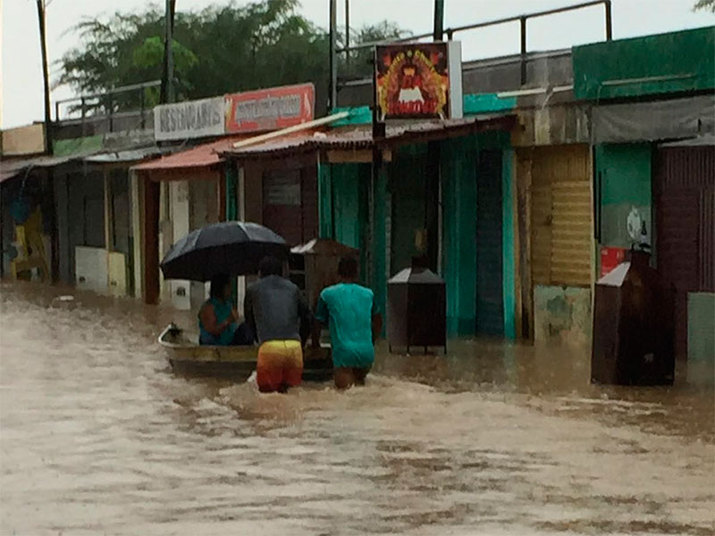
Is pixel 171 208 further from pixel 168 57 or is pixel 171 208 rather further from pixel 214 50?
pixel 214 50

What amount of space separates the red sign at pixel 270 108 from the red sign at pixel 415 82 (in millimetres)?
5309

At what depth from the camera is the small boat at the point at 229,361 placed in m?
15.2

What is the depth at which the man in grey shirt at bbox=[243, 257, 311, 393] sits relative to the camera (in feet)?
44.6

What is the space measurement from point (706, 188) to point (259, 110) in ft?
38.1

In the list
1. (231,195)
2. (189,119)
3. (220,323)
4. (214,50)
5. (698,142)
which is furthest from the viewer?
(214,50)

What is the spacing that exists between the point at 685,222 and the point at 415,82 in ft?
13.8

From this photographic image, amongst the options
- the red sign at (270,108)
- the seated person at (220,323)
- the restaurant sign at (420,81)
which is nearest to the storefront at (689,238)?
the restaurant sign at (420,81)

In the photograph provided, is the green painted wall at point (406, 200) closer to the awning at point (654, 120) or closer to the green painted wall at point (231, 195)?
the green painted wall at point (231, 195)

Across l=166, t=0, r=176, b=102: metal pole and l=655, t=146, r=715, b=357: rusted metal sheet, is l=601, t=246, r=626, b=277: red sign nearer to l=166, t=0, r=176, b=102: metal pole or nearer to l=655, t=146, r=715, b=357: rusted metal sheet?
l=655, t=146, r=715, b=357: rusted metal sheet

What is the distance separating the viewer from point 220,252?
1655 centimetres

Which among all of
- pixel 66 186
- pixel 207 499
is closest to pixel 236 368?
pixel 207 499

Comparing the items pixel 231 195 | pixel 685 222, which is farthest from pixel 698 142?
pixel 231 195

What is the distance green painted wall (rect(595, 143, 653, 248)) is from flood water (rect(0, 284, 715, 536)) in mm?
1530

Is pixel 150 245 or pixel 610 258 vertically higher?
pixel 150 245
